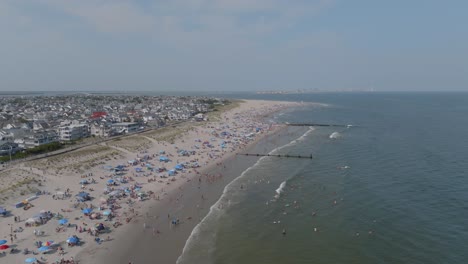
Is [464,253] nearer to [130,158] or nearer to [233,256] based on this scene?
[233,256]

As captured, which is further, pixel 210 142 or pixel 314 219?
pixel 210 142

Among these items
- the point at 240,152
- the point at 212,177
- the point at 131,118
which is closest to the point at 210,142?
the point at 240,152

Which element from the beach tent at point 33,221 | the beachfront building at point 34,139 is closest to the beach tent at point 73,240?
the beach tent at point 33,221

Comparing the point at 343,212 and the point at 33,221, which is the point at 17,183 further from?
the point at 343,212

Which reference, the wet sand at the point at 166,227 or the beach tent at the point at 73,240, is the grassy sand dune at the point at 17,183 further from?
the wet sand at the point at 166,227

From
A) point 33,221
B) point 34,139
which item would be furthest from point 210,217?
point 34,139
